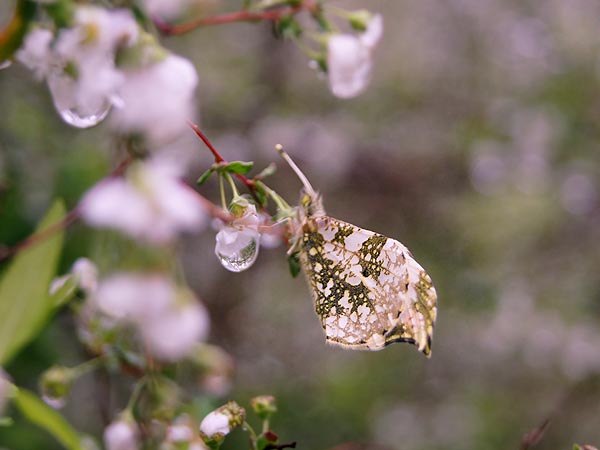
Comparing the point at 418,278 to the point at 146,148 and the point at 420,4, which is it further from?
the point at 420,4

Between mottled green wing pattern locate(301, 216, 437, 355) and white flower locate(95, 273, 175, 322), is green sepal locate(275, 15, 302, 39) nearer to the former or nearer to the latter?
mottled green wing pattern locate(301, 216, 437, 355)

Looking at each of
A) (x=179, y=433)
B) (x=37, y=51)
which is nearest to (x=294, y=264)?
(x=179, y=433)

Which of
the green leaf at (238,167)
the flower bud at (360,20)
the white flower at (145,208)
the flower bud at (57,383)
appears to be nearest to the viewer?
the white flower at (145,208)

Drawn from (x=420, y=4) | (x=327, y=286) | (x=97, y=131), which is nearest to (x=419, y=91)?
(x=420, y=4)

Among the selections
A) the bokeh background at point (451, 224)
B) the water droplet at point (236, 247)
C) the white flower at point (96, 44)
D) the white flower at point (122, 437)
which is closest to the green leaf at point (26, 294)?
the white flower at point (122, 437)

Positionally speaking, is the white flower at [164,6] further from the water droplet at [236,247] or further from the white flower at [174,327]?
the white flower at [174,327]

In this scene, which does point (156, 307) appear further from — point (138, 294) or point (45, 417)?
point (45, 417)
